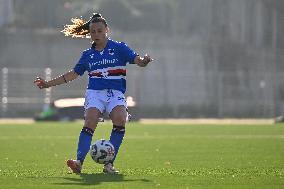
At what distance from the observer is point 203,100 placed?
49.9 metres

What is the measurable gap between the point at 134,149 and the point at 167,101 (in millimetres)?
31868

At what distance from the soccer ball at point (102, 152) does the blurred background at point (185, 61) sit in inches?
1219

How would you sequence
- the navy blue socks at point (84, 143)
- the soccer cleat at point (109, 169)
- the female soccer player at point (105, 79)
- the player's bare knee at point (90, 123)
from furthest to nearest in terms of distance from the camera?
the female soccer player at point (105, 79)
the player's bare knee at point (90, 123)
the navy blue socks at point (84, 143)
the soccer cleat at point (109, 169)

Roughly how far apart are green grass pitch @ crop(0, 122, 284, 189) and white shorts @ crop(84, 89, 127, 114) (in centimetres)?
85

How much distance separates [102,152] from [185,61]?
41.8 metres

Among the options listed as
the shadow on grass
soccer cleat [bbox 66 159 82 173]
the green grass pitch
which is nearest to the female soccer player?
soccer cleat [bbox 66 159 82 173]

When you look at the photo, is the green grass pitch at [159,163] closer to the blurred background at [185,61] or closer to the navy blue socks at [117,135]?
the navy blue socks at [117,135]

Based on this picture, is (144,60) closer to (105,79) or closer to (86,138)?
(105,79)

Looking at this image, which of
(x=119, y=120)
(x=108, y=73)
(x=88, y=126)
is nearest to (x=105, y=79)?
(x=108, y=73)

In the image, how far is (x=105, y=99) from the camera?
1289 centimetres

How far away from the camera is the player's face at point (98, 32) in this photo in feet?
42.5

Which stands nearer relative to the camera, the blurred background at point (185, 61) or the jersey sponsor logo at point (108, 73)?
the jersey sponsor logo at point (108, 73)

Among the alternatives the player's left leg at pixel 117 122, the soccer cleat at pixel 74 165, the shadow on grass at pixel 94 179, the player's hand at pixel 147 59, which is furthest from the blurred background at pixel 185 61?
the shadow on grass at pixel 94 179

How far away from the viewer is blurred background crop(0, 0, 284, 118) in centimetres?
4775
